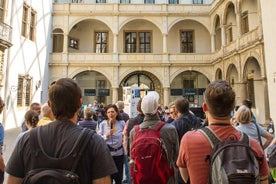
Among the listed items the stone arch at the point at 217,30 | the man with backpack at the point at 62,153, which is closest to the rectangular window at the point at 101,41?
the stone arch at the point at 217,30

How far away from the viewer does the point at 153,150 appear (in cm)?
282

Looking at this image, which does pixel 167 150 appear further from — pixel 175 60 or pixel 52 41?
pixel 52 41

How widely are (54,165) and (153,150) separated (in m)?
1.42

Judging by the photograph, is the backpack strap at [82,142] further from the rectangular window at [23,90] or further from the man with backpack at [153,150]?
the rectangular window at [23,90]

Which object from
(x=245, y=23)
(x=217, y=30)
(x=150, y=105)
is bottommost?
(x=150, y=105)

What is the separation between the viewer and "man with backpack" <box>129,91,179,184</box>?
9.20 ft

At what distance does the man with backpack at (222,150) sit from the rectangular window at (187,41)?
78.7 feet

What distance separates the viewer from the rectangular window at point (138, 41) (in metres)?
25.1

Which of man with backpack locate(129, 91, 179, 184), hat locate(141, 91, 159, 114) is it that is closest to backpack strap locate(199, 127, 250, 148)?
man with backpack locate(129, 91, 179, 184)

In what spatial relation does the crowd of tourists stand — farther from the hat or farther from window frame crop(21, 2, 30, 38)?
window frame crop(21, 2, 30, 38)

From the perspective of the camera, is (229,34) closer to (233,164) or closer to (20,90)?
(20,90)

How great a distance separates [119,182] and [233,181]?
382 centimetres

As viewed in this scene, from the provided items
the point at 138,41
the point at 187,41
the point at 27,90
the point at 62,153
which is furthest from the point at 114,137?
the point at 187,41

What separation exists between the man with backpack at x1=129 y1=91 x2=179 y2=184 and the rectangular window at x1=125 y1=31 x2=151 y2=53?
22337mm
